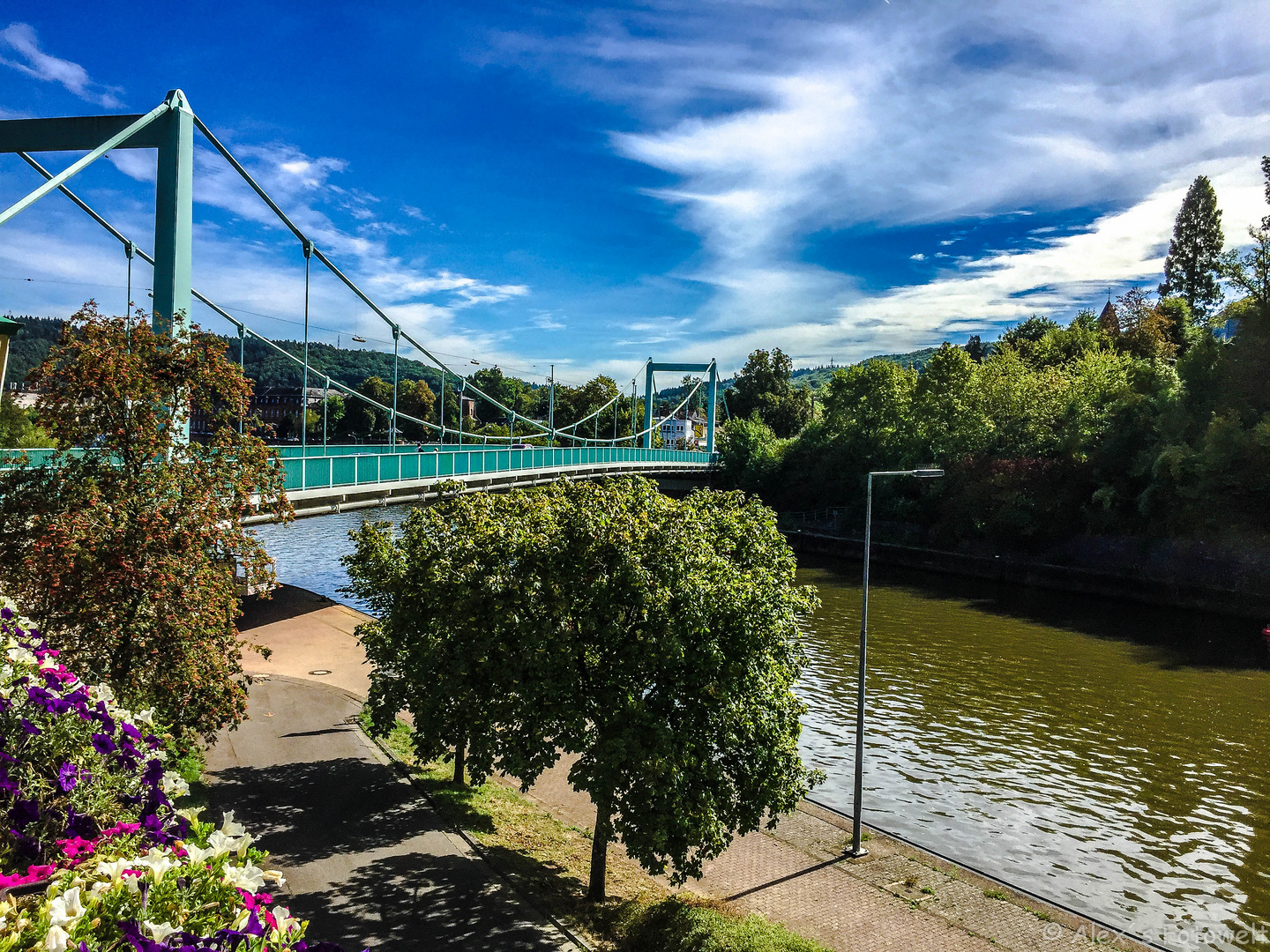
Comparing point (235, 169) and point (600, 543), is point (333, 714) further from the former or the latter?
point (235, 169)

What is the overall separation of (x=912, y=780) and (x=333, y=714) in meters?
13.3

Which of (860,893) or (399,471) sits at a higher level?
(399,471)

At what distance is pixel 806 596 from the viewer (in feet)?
40.1

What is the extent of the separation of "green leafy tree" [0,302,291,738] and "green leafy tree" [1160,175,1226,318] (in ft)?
286

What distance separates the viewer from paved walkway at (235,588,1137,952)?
1140 centimetres

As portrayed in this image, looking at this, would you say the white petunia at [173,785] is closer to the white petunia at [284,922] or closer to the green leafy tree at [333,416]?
the white petunia at [284,922]

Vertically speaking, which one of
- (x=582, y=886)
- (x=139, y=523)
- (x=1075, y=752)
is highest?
(x=139, y=523)

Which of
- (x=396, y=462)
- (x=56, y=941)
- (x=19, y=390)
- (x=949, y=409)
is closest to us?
(x=56, y=941)

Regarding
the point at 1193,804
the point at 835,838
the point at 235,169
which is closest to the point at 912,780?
the point at 835,838

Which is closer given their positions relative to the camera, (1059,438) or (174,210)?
(174,210)

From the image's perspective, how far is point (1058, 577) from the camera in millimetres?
42094

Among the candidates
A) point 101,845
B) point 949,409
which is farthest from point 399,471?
point 949,409

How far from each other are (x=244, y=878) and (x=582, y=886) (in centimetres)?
1018

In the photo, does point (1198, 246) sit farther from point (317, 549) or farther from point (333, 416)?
point (333, 416)
